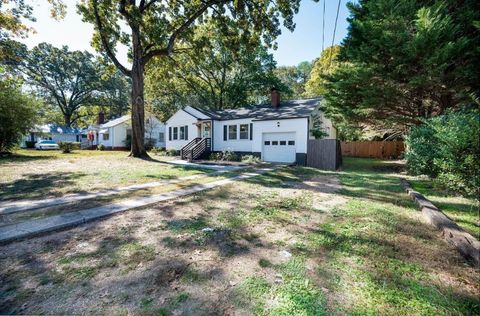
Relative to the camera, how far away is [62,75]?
1608 inches

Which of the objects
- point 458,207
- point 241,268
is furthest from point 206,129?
point 241,268

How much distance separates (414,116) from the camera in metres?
12.6

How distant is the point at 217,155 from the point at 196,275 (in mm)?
15172

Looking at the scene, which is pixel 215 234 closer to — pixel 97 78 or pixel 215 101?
pixel 215 101

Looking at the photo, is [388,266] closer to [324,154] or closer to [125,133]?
[324,154]

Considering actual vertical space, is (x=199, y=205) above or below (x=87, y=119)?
below

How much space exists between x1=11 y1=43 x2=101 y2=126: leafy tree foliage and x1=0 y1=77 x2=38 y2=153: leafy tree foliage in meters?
23.7

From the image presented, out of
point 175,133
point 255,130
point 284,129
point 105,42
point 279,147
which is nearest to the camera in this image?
point 105,42

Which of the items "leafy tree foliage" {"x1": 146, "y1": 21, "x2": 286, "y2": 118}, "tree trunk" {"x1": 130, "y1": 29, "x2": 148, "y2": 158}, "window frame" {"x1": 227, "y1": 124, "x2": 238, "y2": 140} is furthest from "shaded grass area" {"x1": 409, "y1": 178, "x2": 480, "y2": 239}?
"leafy tree foliage" {"x1": 146, "y1": 21, "x2": 286, "y2": 118}

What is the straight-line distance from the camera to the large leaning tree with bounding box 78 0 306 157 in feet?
46.8

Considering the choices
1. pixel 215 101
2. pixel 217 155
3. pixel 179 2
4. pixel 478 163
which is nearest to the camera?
pixel 478 163

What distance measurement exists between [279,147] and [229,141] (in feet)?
15.5

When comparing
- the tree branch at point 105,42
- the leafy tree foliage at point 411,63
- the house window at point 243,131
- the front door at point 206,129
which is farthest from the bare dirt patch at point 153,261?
the front door at point 206,129

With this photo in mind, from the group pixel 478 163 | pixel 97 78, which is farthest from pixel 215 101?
pixel 478 163
